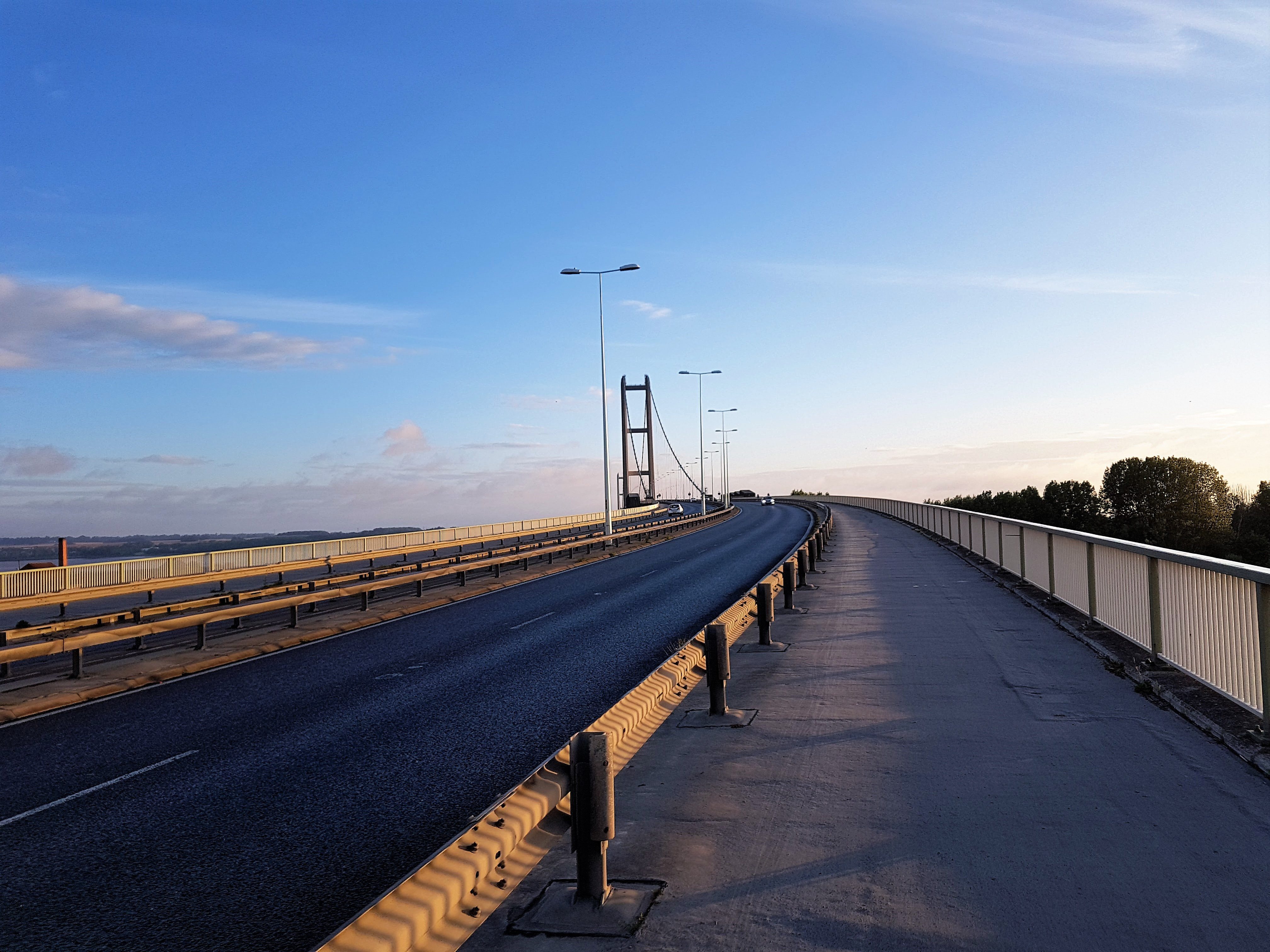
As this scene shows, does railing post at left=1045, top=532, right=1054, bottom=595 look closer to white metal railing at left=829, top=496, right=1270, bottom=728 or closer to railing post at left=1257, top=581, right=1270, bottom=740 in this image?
white metal railing at left=829, top=496, right=1270, bottom=728

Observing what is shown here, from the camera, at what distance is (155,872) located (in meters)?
5.46

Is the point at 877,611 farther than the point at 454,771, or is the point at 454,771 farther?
the point at 877,611

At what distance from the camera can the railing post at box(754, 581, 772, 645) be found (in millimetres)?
12289

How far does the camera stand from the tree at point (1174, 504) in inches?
4040

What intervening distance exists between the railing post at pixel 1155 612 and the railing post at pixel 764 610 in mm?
4486

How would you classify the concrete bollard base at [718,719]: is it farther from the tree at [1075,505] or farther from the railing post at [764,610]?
the tree at [1075,505]

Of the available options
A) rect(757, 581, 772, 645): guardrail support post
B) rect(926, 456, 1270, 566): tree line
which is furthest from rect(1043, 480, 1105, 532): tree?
rect(757, 581, 772, 645): guardrail support post

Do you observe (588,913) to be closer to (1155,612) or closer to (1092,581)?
(1155,612)

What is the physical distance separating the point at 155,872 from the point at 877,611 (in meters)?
12.1

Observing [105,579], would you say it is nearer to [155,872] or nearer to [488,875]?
[155,872]

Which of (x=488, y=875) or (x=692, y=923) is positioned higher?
(x=488, y=875)

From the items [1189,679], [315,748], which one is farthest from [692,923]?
[1189,679]

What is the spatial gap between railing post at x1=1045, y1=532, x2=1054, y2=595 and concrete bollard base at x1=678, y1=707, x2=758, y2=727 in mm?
8371

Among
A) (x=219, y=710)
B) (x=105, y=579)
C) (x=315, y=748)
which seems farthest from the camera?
(x=105, y=579)
